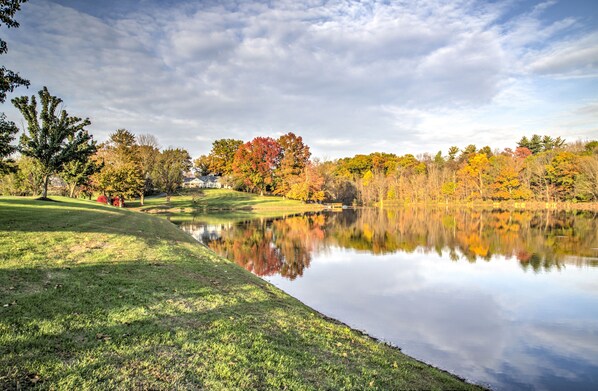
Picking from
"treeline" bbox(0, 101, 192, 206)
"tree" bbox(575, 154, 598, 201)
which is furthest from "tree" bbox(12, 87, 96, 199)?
"tree" bbox(575, 154, 598, 201)

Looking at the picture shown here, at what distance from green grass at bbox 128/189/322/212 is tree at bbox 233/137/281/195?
210 inches

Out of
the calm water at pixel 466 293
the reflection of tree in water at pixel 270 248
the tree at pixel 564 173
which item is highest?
the tree at pixel 564 173

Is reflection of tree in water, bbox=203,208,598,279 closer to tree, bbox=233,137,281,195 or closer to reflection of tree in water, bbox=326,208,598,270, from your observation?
reflection of tree in water, bbox=326,208,598,270

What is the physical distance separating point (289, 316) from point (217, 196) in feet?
248

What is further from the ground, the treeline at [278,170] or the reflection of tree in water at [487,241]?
the treeline at [278,170]

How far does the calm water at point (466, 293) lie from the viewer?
30.4 feet

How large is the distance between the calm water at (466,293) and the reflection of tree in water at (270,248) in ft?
0.29

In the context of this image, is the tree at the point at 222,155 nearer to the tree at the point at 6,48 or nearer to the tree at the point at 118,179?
the tree at the point at 118,179

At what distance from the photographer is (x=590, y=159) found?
232 feet

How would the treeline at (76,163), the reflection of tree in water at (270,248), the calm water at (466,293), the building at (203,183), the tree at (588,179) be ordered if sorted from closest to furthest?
the calm water at (466,293)
the reflection of tree in water at (270,248)
the treeline at (76,163)
the tree at (588,179)
the building at (203,183)

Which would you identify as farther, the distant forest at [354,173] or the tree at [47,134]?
the distant forest at [354,173]

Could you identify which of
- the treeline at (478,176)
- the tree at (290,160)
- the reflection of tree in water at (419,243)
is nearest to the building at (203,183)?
the tree at (290,160)

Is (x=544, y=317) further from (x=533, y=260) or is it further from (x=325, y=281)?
(x=533, y=260)

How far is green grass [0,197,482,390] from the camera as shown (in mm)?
5074
